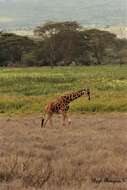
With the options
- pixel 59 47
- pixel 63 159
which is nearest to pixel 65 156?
pixel 63 159

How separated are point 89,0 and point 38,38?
8569cm

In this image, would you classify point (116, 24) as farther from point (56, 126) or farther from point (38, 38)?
point (56, 126)

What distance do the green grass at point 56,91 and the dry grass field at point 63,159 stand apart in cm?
895

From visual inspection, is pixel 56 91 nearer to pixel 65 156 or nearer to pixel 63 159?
pixel 65 156

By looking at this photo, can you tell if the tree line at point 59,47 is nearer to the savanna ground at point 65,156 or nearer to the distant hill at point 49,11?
the savanna ground at point 65,156

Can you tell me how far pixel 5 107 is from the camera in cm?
2502

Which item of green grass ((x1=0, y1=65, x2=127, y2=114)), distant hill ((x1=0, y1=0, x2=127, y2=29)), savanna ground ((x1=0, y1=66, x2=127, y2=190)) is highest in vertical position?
savanna ground ((x1=0, y1=66, x2=127, y2=190))

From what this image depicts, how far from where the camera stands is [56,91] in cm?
3334

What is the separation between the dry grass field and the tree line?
51.4m

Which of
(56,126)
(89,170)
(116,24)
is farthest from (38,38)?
(89,170)

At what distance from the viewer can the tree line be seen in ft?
216

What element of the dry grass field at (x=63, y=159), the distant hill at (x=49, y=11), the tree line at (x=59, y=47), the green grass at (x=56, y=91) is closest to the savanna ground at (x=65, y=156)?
the dry grass field at (x=63, y=159)

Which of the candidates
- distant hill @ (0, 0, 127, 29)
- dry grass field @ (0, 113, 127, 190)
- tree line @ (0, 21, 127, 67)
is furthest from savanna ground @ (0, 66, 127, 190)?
distant hill @ (0, 0, 127, 29)

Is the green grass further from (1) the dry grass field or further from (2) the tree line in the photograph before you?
(2) the tree line
